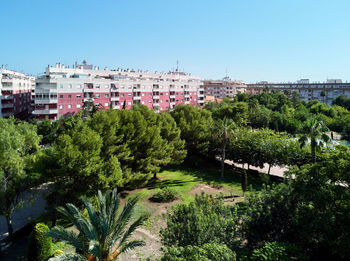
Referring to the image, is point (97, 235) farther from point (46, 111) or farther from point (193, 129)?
point (46, 111)

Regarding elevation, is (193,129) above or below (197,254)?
above

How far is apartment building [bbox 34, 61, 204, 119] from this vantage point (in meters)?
52.3

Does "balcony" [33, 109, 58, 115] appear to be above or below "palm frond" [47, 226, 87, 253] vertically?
above

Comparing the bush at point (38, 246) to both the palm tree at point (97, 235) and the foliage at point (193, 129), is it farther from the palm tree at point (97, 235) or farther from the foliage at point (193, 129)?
the foliage at point (193, 129)

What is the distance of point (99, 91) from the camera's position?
61656mm

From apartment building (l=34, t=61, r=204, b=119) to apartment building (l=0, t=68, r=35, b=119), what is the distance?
8245 millimetres

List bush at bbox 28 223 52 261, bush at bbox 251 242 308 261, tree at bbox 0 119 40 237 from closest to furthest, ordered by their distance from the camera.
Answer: bush at bbox 251 242 308 261
bush at bbox 28 223 52 261
tree at bbox 0 119 40 237

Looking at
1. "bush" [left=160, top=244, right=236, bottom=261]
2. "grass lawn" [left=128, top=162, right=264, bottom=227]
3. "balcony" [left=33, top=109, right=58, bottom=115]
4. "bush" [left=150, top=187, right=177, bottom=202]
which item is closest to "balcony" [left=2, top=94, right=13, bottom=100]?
"balcony" [left=33, top=109, right=58, bottom=115]

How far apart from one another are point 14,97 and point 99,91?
1961cm

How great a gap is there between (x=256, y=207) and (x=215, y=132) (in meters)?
20.2

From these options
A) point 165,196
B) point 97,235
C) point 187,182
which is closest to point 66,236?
point 97,235

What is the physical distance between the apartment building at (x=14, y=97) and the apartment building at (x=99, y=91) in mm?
8245

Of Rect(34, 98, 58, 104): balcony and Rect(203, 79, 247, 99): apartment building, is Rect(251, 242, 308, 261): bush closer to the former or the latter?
Rect(34, 98, 58, 104): balcony

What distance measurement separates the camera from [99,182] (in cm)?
2256
